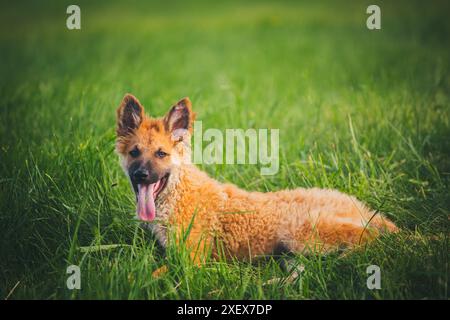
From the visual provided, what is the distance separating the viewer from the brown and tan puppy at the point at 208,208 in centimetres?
395

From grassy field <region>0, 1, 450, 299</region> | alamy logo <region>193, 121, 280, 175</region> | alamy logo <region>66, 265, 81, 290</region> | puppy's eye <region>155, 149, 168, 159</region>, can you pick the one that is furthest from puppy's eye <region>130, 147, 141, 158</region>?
alamy logo <region>193, 121, 280, 175</region>

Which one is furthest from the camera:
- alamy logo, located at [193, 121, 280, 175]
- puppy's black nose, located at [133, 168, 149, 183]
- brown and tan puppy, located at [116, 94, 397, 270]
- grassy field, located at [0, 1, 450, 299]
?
alamy logo, located at [193, 121, 280, 175]

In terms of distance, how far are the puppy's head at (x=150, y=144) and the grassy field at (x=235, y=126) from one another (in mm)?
249

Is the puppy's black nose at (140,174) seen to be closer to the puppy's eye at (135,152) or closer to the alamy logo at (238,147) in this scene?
the puppy's eye at (135,152)

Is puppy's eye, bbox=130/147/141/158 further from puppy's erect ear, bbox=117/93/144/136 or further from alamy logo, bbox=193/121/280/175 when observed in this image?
alamy logo, bbox=193/121/280/175

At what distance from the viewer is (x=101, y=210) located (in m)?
4.30

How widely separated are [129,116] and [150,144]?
1.02 feet

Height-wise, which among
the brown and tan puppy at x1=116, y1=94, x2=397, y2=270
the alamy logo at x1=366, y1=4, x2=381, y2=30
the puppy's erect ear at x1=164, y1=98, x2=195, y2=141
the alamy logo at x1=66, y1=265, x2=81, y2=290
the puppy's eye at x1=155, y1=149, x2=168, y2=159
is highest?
the alamy logo at x1=366, y1=4, x2=381, y2=30

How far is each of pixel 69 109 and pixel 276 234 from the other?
3.43m

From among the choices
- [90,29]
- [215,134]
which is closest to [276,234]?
[215,134]

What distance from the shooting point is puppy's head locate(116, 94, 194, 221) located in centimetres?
396

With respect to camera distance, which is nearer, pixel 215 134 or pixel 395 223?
pixel 395 223

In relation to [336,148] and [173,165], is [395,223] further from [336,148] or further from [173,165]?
[173,165]

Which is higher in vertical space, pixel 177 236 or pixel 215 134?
pixel 215 134
